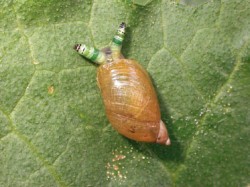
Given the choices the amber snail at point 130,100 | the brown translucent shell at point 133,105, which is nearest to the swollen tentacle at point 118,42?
the amber snail at point 130,100

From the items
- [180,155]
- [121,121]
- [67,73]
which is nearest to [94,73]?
[67,73]

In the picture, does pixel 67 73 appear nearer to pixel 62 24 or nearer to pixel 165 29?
pixel 62 24

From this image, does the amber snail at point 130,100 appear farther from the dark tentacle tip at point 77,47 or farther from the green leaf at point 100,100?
the green leaf at point 100,100

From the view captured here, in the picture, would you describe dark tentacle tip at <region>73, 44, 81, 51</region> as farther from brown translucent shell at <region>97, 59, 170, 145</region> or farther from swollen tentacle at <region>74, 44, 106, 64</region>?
brown translucent shell at <region>97, 59, 170, 145</region>

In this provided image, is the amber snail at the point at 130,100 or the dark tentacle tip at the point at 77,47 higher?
the dark tentacle tip at the point at 77,47

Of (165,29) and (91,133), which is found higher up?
(165,29)

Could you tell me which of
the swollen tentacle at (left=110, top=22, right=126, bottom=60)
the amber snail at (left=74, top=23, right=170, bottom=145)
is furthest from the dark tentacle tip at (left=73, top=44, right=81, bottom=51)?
the swollen tentacle at (left=110, top=22, right=126, bottom=60)

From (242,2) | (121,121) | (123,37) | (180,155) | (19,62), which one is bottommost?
(180,155)
